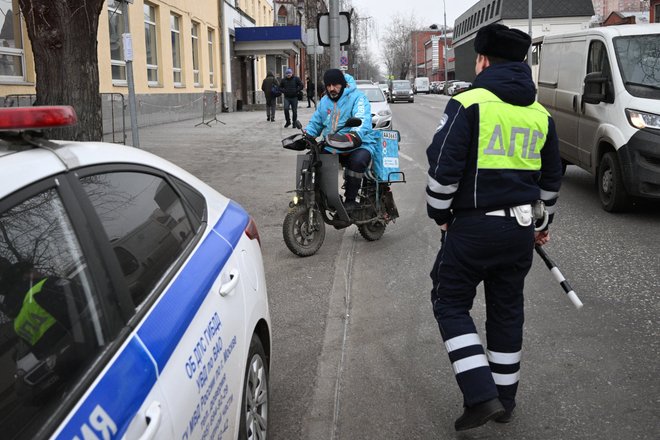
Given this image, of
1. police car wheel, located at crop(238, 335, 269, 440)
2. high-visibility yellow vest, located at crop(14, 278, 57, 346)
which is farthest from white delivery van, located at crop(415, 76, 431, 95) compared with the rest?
high-visibility yellow vest, located at crop(14, 278, 57, 346)

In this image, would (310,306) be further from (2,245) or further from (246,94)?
(246,94)

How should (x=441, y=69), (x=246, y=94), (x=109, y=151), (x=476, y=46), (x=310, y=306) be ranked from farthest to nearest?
(x=441, y=69), (x=246, y=94), (x=310, y=306), (x=476, y=46), (x=109, y=151)

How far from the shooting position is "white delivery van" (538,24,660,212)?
7.99 m

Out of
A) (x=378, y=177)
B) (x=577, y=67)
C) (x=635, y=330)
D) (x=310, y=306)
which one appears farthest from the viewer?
(x=577, y=67)

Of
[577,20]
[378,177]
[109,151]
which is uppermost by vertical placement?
[577,20]

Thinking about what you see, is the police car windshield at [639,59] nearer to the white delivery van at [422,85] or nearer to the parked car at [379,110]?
the parked car at [379,110]

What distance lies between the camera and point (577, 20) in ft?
203

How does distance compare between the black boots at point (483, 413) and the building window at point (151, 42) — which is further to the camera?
the building window at point (151, 42)

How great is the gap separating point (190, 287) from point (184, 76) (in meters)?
25.7

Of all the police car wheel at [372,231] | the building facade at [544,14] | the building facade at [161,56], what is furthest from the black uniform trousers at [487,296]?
the building facade at [544,14]

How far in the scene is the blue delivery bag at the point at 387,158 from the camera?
7137 millimetres

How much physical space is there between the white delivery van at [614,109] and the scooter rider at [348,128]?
325 cm

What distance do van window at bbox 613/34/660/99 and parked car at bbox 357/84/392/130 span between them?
747 centimetres

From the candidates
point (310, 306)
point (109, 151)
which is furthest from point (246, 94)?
point (109, 151)
